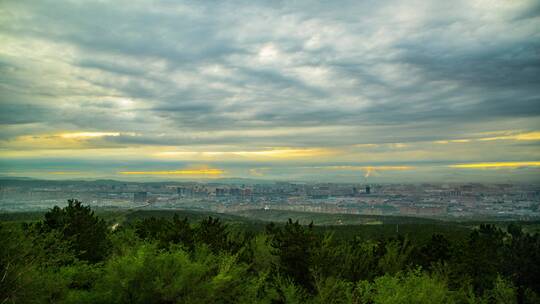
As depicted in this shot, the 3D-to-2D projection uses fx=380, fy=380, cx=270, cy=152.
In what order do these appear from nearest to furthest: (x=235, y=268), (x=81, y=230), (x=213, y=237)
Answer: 1. (x=235, y=268)
2. (x=213, y=237)
3. (x=81, y=230)

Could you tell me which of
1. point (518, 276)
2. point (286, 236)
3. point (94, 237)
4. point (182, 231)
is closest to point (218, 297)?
point (286, 236)

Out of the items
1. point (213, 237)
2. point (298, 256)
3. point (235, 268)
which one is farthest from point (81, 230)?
point (298, 256)

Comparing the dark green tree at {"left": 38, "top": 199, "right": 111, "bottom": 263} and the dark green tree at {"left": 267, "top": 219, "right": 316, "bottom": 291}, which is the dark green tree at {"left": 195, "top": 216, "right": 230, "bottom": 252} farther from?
the dark green tree at {"left": 38, "top": 199, "right": 111, "bottom": 263}

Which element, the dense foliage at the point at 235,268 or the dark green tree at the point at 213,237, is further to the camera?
the dark green tree at the point at 213,237

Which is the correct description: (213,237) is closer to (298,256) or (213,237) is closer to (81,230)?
(298,256)

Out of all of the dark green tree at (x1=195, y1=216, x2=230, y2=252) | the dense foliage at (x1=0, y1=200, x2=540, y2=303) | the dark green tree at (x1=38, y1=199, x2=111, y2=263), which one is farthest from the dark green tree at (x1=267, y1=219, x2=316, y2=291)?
the dark green tree at (x1=38, y1=199, x2=111, y2=263)

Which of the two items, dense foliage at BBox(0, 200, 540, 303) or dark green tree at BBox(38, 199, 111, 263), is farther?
dark green tree at BBox(38, 199, 111, 263)

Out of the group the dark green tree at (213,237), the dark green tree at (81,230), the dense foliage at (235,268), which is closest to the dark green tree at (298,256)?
the dense foliage at (235,268)

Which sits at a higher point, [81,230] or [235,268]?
[81,230]

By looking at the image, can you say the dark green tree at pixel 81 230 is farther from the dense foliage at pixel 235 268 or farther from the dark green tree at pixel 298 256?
the dark green tree at pixel 298 256
